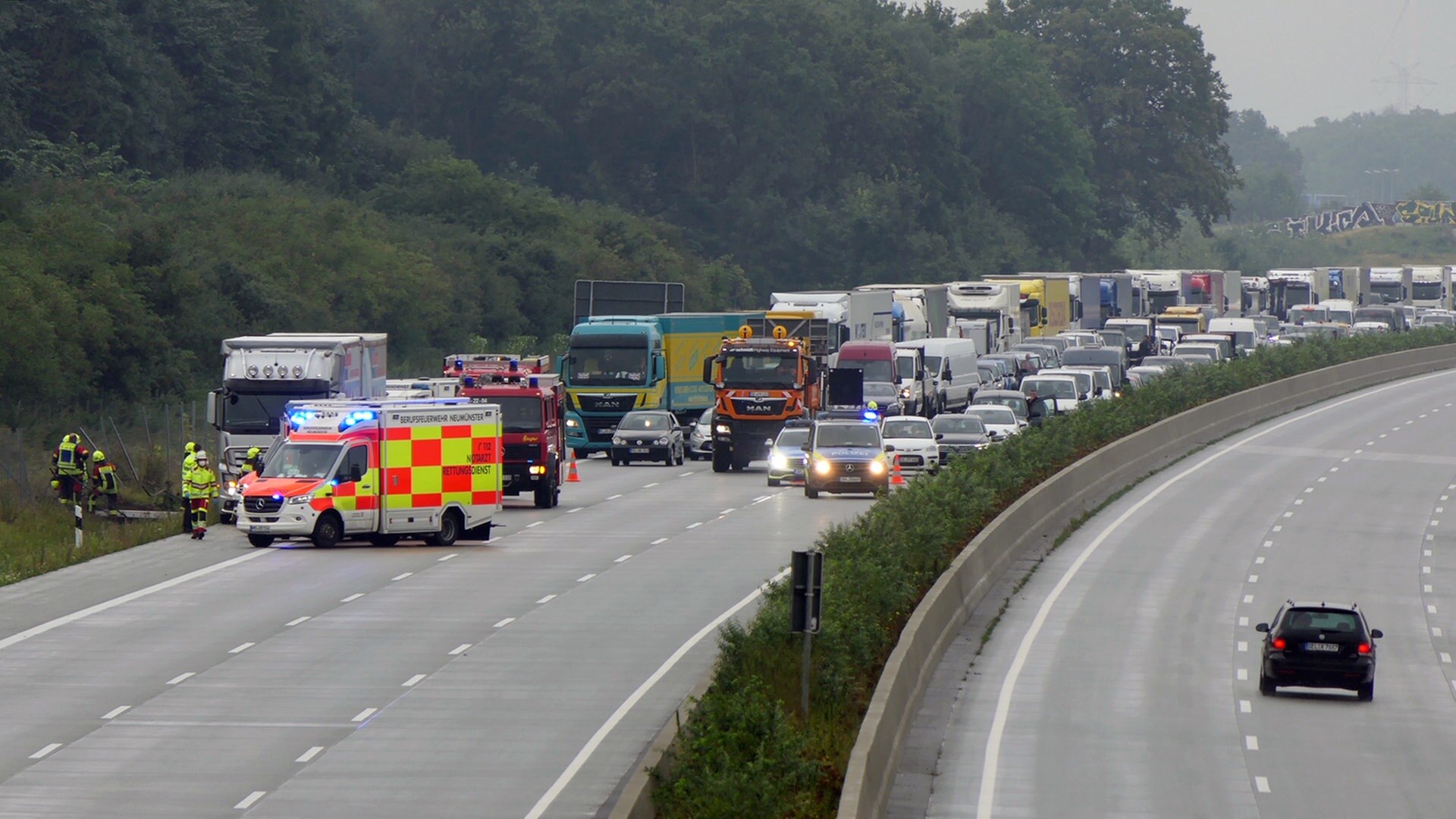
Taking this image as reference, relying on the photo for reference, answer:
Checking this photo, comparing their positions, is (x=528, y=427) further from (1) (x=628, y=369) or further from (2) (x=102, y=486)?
(1) (x=628, y=369)

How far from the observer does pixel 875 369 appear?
60156 mm

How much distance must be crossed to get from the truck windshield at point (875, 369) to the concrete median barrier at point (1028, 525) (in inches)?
A: 349

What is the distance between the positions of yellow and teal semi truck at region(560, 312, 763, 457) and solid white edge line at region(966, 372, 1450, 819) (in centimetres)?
1393

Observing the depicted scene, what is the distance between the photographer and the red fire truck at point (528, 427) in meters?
41.3

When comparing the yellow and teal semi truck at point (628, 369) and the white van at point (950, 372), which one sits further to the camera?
the white van at point (950, 372)

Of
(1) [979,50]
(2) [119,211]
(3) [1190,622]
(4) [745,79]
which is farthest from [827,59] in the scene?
(3) [1190,622]

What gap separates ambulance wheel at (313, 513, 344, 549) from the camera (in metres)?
34.6

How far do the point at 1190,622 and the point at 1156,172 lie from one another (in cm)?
13353

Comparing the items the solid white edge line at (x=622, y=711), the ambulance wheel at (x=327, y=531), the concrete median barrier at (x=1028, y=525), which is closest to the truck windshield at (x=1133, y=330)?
the concrete median barrier at (x=1028, y=525)

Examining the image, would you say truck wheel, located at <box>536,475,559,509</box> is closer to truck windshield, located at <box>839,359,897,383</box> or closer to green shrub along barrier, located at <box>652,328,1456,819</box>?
green shrub along barrier, located at <box>652,328,1456,819</box>

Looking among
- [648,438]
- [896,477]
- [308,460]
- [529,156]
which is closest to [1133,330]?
[648,438]

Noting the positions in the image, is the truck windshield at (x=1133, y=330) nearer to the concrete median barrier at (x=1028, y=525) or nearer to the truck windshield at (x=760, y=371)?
the concrete median barrier at (x=1028, y=525)

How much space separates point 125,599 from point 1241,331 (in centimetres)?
6280

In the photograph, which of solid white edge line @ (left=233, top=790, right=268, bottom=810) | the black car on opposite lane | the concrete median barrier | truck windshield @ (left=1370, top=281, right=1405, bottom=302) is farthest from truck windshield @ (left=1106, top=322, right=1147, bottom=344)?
solid white edge line @ (left=233, top=790, right=268, bottom=810)
